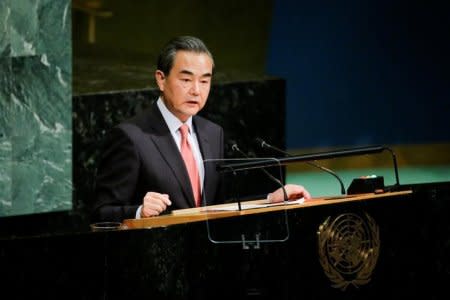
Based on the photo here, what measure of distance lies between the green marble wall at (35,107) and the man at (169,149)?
1.44 metres

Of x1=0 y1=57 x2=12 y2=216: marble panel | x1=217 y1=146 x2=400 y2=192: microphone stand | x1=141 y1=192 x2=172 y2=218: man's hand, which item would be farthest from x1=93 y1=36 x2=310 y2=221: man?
x1=0 y1=57 x2=12 y2=216: marble panel

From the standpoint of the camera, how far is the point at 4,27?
5641 millimetres

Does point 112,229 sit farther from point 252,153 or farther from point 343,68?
point 343,68

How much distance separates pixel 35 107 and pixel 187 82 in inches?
62.3

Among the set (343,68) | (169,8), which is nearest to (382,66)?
(343,68)

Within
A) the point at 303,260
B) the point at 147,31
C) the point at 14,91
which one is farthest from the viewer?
the point at 147,31

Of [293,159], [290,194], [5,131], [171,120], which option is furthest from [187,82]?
[5,131]

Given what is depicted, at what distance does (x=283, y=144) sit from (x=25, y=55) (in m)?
1.82

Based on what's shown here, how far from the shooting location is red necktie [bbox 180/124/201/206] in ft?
14.4

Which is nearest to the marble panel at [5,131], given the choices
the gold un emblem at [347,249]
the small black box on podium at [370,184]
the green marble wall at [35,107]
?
the green marble wall at [35,107]

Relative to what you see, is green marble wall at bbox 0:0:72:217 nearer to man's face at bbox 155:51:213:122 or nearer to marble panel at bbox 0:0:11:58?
marble panel at bbox 0:0:11:58

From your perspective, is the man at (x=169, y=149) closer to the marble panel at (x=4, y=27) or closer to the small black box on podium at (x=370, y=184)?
the small black box on podium at (x=370, y=184)

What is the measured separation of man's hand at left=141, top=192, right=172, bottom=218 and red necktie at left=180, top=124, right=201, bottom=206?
0.54 meters

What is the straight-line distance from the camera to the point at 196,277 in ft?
11.7
